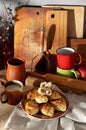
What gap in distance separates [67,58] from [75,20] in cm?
16

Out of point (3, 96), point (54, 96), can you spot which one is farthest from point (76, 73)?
point (3, 96)

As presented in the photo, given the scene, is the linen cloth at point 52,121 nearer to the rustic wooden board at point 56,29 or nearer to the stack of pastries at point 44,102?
the stack of pastries at point 44,102

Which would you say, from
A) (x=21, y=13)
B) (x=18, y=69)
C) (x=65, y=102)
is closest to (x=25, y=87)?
(x=18, y=69)

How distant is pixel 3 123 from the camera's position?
762mm

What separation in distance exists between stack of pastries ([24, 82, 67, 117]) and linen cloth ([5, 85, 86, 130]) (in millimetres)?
21

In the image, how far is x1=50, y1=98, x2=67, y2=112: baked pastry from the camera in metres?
0.77

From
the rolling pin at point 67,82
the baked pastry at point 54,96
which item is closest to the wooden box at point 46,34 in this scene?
the rolling pin at point 67,82

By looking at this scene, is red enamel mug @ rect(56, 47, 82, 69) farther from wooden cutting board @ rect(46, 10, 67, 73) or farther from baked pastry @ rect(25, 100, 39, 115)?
baked pastry @ rect(25, 100, 39, 115)

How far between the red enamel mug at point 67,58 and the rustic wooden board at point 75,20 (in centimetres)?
7

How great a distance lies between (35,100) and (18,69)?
0.14 metres

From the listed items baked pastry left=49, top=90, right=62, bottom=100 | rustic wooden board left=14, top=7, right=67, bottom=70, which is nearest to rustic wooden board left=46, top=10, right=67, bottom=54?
rustic wooden board left=14, top=7, right=67, bottom=70

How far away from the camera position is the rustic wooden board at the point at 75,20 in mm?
962

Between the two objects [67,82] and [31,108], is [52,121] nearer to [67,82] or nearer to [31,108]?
[31,108]

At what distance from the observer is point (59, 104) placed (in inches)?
30.6
